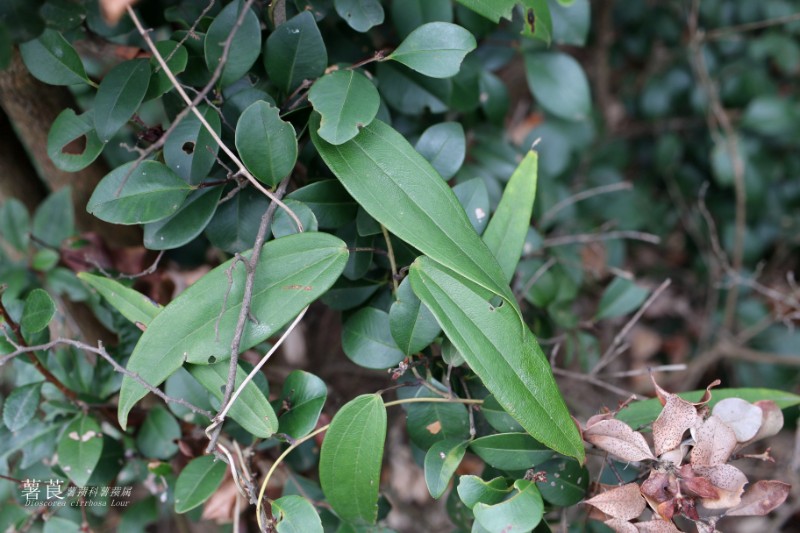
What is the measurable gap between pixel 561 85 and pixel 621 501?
24.8 inches

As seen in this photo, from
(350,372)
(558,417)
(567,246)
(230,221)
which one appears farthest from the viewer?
(567,246)

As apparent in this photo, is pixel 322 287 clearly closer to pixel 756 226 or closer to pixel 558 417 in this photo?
pixel 558 417

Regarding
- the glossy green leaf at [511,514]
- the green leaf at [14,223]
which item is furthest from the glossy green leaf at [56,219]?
the glossy green leaf at [511,514]

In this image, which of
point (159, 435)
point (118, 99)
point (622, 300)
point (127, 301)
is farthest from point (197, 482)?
point (622, 300)

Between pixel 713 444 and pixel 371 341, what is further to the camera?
pixel 371 341

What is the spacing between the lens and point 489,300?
0.63 meters

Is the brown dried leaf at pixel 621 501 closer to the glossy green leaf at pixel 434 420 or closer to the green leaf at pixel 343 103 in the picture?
the glossy green leaf at pixel 434 420

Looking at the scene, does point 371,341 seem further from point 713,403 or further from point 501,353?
point 713,403

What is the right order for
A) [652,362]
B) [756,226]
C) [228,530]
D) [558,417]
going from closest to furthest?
[558,417] → [228,530] → [756,226] → [652,362]

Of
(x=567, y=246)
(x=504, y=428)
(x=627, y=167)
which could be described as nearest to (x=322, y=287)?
(x=504, y=428)

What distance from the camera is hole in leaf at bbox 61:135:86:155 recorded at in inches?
27.5

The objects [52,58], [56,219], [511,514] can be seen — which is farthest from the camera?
[56,219]

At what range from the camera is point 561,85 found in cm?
97

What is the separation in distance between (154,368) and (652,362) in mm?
1316
